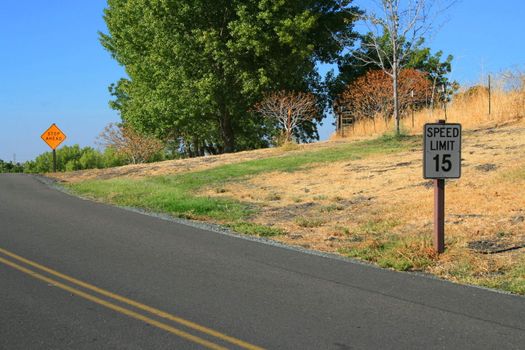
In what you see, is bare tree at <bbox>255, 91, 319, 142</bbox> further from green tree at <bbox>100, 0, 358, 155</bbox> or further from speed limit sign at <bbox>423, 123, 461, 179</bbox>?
speed limit sign at <bbox>423, 123, 461, 179</bbox>

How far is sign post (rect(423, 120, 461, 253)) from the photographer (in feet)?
29.7

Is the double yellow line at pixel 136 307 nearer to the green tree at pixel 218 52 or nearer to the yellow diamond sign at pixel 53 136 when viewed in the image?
the green tree at pixel 218 52

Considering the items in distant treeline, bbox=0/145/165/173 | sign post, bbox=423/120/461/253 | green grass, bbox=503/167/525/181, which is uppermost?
Answer: sign post, bbox=423/120/461/253

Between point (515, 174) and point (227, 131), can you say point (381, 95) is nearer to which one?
point (227, 131)

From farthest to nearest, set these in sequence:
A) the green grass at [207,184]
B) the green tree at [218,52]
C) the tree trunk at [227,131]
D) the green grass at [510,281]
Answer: the tree trunk at [227,131], the green tree at [218,52], the green grass at [207,184], the green grass at [510,281]

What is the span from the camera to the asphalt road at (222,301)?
5.34 m

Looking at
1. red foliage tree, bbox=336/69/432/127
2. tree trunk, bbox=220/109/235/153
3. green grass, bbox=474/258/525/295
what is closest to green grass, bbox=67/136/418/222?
green grass, bbox=474/258/525/295

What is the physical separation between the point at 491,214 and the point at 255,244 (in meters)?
4.35

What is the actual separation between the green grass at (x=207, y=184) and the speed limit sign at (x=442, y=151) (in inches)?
213

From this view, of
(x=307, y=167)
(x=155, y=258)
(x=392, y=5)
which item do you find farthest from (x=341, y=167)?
(x=155, y=258)

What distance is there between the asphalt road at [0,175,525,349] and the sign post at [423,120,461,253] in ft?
4.72

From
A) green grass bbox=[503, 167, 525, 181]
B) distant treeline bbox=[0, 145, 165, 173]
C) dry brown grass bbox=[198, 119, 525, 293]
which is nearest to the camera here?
dry brown grass bbox=[198, 119, 525, 293]

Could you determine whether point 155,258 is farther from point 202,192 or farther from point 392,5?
point 392,5

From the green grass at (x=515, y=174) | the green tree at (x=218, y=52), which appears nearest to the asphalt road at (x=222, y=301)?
the green grass at (x=515, y=174)
